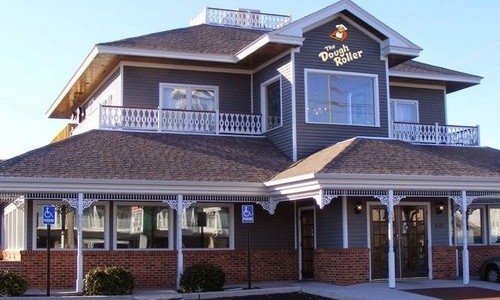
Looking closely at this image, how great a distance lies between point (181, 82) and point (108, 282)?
9060mm

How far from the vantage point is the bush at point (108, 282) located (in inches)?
747

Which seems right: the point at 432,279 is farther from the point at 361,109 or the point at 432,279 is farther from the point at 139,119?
the point at 139,119

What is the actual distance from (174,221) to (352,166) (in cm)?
589

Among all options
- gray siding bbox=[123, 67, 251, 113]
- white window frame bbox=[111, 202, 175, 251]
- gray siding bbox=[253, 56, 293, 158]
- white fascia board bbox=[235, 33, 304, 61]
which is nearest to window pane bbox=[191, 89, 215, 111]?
gray siding bbox=[123, 67, 251, 113]

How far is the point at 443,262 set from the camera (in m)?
23.0

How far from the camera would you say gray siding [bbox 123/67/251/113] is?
25.4m

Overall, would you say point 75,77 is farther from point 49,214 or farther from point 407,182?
point 407,182

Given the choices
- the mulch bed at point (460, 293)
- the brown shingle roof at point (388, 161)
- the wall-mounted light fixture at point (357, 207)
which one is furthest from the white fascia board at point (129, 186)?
the mulch bed at point (460, 293)

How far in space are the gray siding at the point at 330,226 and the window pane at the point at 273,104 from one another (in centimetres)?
403

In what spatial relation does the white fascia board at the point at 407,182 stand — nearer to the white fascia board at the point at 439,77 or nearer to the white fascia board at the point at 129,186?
the white fascia board at the point at 129,186

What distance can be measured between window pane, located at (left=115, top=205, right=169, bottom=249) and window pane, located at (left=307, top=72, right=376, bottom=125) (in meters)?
5.78

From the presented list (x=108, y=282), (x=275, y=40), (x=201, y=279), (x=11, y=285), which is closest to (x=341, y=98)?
(x=275, y=40)

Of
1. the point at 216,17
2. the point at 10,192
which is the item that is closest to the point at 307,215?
the point at 10,192

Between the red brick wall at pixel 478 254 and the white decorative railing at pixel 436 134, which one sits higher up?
the white decorative railing at pixel 436 134
